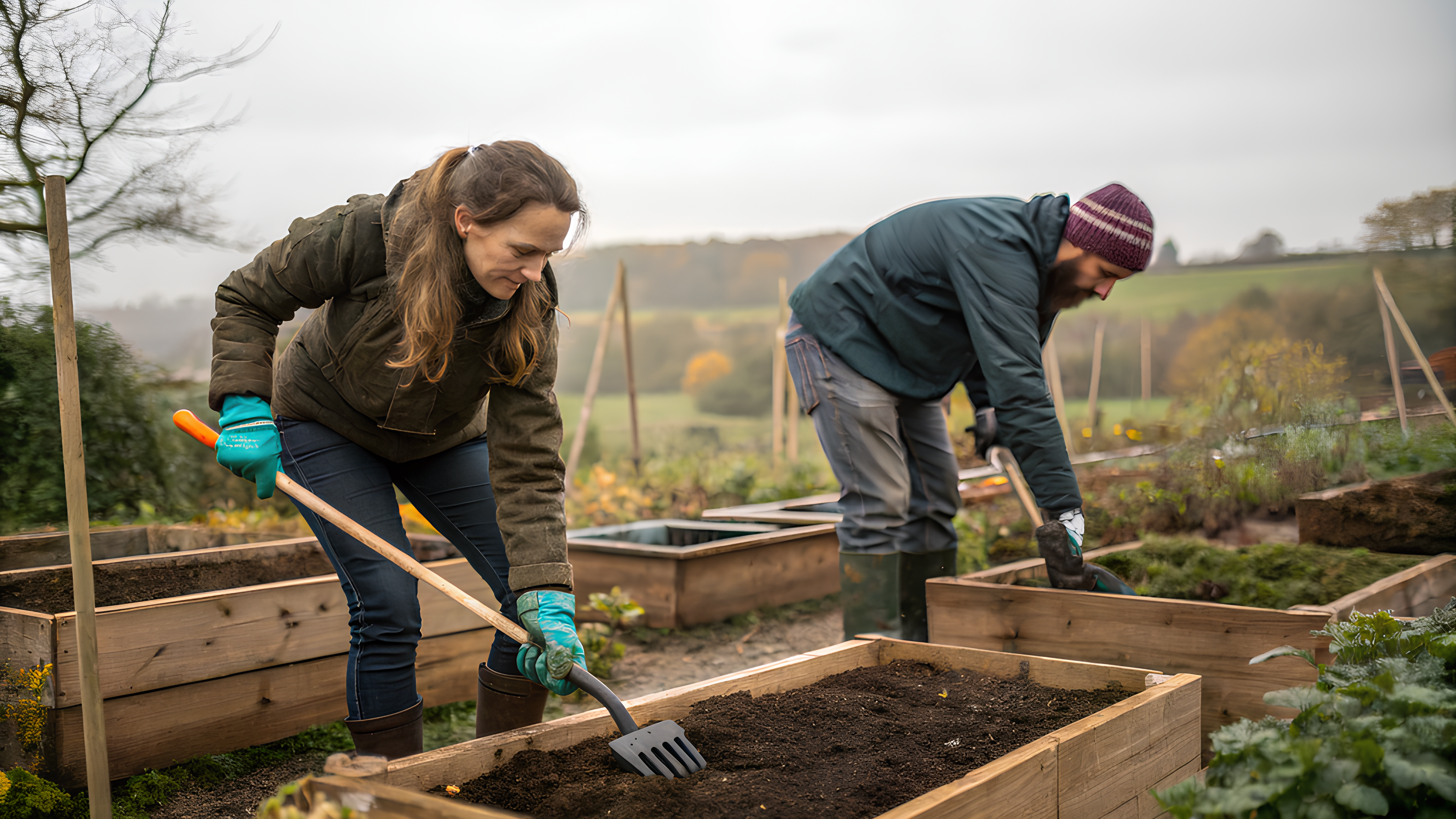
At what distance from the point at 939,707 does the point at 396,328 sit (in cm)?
132

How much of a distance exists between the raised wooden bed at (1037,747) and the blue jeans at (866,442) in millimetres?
547

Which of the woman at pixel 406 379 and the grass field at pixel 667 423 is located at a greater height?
the woman at pixel 406 379

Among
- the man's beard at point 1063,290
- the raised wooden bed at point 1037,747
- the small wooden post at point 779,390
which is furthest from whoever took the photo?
the small wooden post at point 779,390

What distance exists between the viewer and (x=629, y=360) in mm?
6027

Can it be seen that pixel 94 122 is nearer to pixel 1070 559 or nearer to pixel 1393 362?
pixel 1070 559

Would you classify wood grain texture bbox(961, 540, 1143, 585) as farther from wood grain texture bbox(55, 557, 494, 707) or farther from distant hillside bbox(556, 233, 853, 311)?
distant hillside bbox(556, 233, 853, 311)

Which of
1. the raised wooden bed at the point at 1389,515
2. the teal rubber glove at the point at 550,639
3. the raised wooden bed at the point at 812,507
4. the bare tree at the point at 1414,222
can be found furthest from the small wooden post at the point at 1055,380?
the teal rubber glove at the point at 550,639

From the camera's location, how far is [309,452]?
1.82 meters

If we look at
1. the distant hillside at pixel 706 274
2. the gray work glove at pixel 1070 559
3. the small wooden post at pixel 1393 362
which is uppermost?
the distant hillside at pixel 706 274

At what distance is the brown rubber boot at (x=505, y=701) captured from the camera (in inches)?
76.1

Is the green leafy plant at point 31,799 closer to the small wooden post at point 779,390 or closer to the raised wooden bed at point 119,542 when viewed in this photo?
the raised wooden bed at point 119,542

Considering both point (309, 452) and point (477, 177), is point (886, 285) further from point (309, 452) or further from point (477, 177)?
point (309, 452)

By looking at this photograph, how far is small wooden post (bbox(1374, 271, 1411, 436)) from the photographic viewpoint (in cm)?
347

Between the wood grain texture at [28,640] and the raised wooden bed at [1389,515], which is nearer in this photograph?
the wood grain texture at [28,640]
